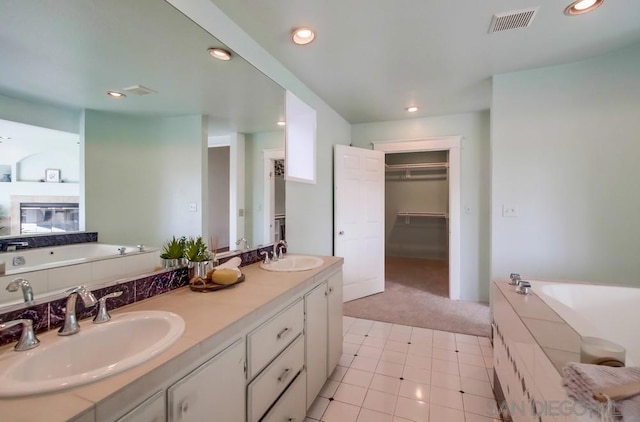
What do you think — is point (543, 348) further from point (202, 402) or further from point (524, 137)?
point (524, 137)

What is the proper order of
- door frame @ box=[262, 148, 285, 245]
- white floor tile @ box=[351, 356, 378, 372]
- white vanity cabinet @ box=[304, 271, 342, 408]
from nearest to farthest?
white vanity cabinet @ box=[304, 271, 342, 408] < white floor tile @ box=[351, 356, 378, 372] < door frame @ box=[262, 148, 285, 245]

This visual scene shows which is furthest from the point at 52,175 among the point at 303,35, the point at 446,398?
the point at 446,398

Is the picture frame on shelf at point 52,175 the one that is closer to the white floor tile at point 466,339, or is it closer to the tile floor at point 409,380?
the tile floor at point 409,380

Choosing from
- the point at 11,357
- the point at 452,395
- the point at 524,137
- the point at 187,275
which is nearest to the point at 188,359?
the point at 11,357

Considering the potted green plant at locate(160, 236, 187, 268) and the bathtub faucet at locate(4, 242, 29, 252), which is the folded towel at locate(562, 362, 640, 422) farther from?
the bathtub faucet at locate(4, 242, 29, 252)

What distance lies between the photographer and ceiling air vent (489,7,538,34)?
1.75 metres

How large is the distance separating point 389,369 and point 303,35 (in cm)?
251

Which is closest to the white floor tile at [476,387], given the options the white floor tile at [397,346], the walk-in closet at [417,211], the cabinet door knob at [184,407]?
the white floor tile at [397,346]

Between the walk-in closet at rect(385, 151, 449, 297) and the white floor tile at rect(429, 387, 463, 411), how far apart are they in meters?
3.60

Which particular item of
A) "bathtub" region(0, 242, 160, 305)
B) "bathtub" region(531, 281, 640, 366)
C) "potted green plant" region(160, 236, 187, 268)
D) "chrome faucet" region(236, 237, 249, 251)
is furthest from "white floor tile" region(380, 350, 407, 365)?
"bathtub" region(0, 242, 160, 305)

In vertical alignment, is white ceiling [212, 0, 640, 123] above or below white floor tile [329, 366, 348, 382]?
above

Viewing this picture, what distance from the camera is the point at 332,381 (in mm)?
2039

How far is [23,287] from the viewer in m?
0.93

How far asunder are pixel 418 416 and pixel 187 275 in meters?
1.57
